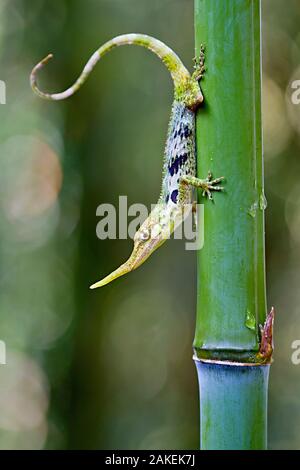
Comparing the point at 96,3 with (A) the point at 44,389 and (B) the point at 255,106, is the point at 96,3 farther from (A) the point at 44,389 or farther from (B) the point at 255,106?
(B) the point at 255,106

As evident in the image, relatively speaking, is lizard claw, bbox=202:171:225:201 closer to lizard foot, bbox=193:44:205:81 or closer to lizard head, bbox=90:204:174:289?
lizard foot, bbox=193:44:205:81

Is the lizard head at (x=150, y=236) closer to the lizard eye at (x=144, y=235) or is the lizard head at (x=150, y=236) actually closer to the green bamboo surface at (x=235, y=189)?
the lizard eye at (x=144, y=235)

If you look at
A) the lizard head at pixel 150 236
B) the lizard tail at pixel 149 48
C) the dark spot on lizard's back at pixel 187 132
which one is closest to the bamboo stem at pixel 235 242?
the dark spot on lizard's back at pixel 187 132

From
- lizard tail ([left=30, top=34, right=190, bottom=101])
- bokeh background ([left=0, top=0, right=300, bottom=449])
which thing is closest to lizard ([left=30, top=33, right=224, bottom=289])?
lizard tail ([left=30, top=34, right=190, bottom=101])

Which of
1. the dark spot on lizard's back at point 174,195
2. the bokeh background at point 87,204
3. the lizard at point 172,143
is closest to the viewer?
the lizard at point 172,143

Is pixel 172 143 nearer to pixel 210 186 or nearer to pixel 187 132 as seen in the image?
pixel 187 132

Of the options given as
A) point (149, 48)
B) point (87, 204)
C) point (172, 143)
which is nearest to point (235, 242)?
point (172, 143)
